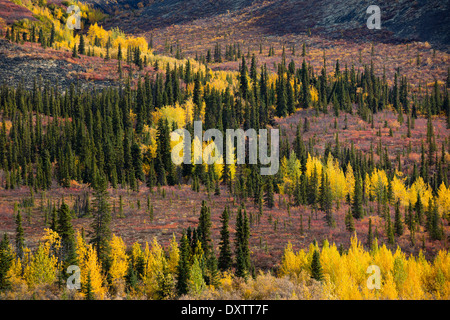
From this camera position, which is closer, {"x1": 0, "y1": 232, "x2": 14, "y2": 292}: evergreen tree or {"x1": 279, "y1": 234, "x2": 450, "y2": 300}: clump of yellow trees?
{"x1": 0, "y1": 232, "x2": 14, "y2": 292}: evergreen tree

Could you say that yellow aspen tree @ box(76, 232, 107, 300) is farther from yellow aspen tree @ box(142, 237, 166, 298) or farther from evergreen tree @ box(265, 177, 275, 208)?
evergreen tree @ box(265, 177, 275, 208)

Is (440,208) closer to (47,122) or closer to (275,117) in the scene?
(275,117)

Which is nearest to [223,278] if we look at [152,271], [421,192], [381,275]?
[152,271]

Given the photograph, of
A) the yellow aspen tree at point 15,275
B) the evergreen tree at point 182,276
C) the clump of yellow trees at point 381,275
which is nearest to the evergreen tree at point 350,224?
the clump of yellow trees at point 381,275

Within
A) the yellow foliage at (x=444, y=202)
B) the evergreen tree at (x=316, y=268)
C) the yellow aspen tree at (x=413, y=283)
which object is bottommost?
the yellow aspen tree at (x=413, y=283)

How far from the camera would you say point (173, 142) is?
123 m

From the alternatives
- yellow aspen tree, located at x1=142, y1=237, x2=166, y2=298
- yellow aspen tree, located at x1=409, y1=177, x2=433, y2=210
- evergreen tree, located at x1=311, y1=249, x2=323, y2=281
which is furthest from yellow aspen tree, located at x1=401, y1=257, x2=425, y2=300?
yellow aspen tree, located at x1=409, y1=177, x2=433, y2=210

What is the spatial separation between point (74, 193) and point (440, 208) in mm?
76055

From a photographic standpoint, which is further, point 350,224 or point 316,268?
point 350,224

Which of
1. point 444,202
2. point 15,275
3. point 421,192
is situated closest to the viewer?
point 15,275

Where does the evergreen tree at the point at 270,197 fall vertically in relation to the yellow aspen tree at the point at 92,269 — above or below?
above

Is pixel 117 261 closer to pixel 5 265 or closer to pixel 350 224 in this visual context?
pixel 5 265

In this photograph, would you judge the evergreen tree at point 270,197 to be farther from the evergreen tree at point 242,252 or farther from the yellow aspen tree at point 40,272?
the yellow aspen tree at point 40,272

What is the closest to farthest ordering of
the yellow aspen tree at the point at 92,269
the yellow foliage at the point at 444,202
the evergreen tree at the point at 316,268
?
the yellow aspen tree at the point at 92,269 < the evergreen tree at the point at 316,268 < the yellow foliage at the point at 444,202
